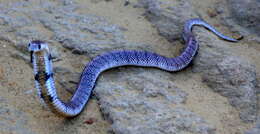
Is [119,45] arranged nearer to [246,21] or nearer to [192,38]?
[192,38]

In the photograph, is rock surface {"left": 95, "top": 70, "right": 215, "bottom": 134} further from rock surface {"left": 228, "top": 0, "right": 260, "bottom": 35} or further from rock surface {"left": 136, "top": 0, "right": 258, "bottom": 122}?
rock surface {"left": 228, "top": 0, "right": 260, "bottom": 35}

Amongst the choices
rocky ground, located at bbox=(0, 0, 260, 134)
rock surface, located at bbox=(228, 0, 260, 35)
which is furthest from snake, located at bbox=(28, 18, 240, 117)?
rock surface, located at bbox=(228, 0, 260, 35)

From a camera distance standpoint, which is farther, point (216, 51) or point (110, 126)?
point (216, 51)

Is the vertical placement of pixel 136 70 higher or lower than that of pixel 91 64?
lower

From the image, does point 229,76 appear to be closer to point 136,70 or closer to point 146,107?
point 136,70

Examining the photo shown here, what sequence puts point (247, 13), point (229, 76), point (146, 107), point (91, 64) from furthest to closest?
point (247, 13), point (229, 76), point (91, 64), point (146, 107)

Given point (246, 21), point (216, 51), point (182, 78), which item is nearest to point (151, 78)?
point (182, 78)

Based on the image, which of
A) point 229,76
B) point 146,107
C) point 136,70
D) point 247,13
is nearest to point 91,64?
point 136,70
